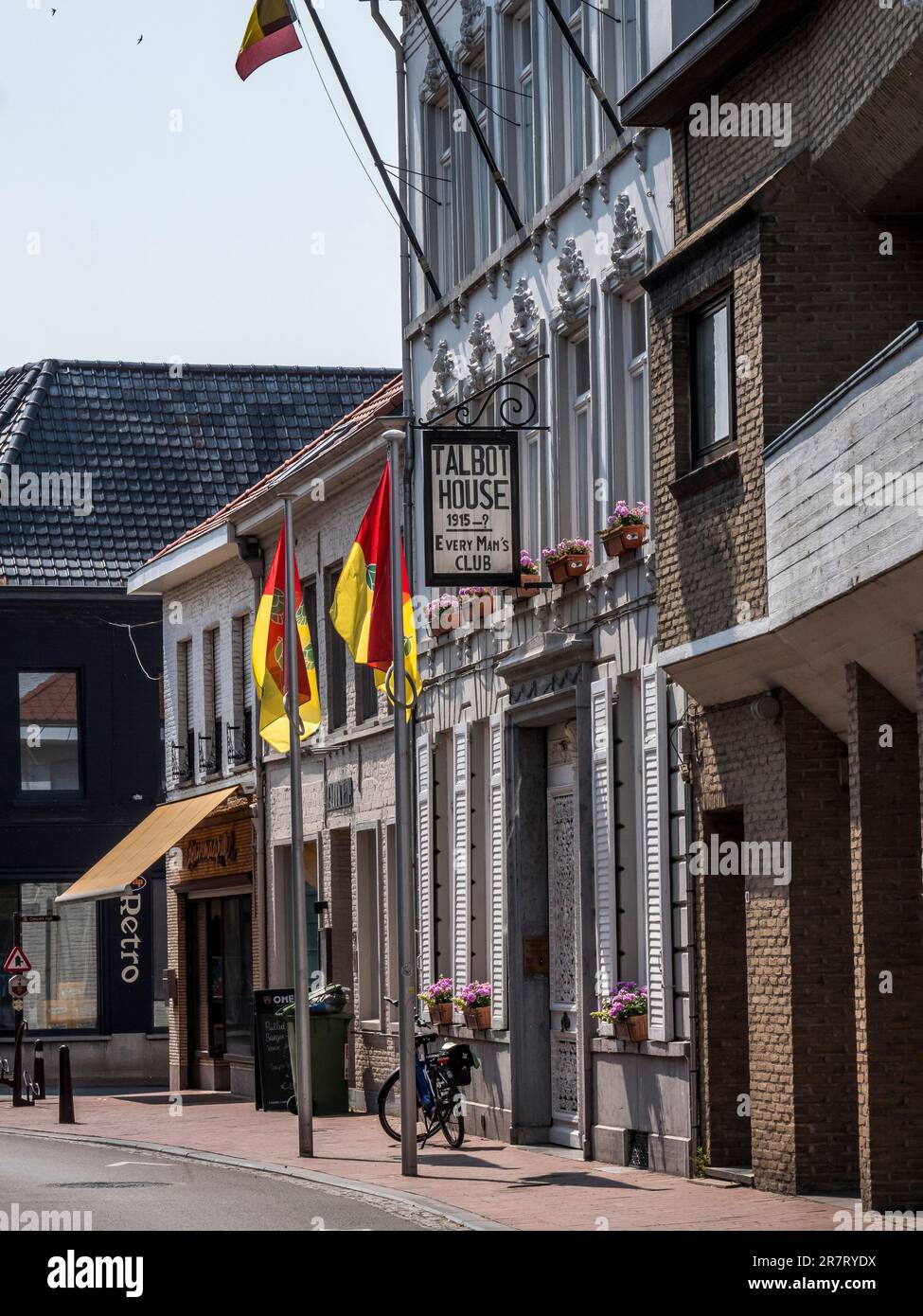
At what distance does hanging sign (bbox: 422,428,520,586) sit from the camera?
21.0 m

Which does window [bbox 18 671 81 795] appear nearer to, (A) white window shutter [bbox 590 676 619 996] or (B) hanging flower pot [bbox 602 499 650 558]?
(A) white window shutter [bbox 590 676 619 996]

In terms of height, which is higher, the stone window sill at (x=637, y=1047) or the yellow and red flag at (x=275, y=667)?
the yellow and red flag at (x=275, y=667)

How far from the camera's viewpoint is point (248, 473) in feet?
139

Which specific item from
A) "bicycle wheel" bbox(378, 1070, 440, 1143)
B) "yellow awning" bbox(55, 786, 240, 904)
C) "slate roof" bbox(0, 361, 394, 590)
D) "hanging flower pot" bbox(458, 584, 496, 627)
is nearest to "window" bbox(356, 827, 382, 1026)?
"bicycle wheel" bbox(378, 1070, 440, 1143)

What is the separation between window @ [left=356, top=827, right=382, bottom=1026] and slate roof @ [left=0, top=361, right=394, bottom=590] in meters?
13.2

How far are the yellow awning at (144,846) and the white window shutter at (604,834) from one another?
44.2 feet

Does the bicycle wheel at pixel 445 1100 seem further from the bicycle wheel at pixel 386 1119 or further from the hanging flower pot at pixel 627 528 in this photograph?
the hanging flower pot at pixel 627 528

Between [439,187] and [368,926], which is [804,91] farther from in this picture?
[368,926]

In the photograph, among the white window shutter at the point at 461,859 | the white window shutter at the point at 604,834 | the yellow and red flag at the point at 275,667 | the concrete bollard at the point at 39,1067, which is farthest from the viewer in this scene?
the concrete bollard at the point at 39,1067

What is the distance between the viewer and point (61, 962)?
39.8m

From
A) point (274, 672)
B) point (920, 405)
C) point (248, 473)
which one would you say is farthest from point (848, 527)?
point (248, 473)

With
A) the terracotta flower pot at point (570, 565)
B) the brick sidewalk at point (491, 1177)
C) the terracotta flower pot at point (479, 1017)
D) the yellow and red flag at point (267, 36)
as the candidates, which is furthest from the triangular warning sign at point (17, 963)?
the yellow and red flag at point (267, 36)

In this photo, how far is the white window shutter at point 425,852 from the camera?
84.8ft

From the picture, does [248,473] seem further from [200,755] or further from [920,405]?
[920,405]
